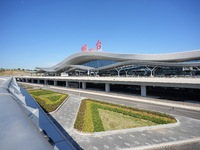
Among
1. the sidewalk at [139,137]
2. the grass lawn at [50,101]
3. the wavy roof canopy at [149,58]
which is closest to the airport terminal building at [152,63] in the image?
the wavy roof canopy at [149,58]

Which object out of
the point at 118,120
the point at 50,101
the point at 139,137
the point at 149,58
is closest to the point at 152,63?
the point at 149,58

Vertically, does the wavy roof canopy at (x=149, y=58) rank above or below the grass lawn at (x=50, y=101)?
above

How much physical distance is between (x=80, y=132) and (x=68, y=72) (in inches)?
2752

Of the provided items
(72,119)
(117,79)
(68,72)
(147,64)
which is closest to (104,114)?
(72,119)

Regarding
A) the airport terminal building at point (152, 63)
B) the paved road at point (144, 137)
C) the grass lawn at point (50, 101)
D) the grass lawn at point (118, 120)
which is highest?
the airport terminal building at point (152, 63)

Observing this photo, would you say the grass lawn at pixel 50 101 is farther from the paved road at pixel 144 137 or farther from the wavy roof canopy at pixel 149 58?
the wavy roof canopy at pixel 149 58

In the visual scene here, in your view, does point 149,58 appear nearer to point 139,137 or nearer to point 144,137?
point 144,137

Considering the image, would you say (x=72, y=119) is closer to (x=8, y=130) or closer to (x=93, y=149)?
(x=93, y=149)

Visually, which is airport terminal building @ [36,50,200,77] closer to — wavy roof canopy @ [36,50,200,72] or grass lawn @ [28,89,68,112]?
wavy roof canopy @ [36,50,200,72]

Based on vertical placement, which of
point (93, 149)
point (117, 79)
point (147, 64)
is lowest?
point (93, 149)

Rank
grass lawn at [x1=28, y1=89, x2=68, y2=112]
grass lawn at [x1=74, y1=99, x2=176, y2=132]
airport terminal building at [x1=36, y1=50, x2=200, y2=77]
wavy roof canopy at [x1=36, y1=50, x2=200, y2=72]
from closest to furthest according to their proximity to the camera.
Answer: grass lawn at [x1=74, y1=99, x2=176, y2=132]
grass lawn at [x1=28, y1=89, x2=68, y2=112]
wavy roof canopy at [x1=36, y1=50, x2=200, y2=72]
airport terminal building at [x1=36, y1=50, x2=200, y2=77]

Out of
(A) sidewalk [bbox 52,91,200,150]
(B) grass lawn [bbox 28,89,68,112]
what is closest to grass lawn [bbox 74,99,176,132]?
(A) sidewalk [bbox 52,91,200,150]

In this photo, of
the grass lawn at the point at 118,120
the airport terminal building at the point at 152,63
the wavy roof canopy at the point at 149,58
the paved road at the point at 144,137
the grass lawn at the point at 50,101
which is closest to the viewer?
the paved road at the point at 144,137

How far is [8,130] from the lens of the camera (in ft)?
4.63
